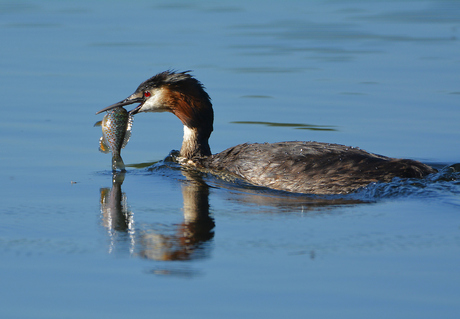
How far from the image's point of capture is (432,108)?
41.6 ft

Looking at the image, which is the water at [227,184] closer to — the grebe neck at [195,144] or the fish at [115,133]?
the fish at [115,133]

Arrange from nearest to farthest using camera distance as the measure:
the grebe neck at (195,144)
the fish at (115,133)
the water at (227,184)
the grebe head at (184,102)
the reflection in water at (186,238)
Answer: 1. the water at (227,184)
2. the reflection in water at (186,238)
3. the fish at (115,133)
4. the grebe head at (184,102)
5. the grebe neck at (195,144)

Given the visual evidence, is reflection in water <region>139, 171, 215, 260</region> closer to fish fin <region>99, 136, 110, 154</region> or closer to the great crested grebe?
the great crested grebe

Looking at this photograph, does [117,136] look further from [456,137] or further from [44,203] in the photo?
[456,137]

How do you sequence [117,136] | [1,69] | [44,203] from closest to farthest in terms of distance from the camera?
1. [44,203]
2. [117,136]
3. [1,69]

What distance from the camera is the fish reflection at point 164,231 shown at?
673 cm

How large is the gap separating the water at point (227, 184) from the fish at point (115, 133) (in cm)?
25

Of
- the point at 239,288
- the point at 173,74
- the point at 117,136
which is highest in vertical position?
the point at 173,74

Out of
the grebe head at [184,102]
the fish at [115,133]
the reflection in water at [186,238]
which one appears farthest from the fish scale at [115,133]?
the reflection in water at [186,238]

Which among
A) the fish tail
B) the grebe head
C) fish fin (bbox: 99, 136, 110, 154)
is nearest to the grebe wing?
the grebe head

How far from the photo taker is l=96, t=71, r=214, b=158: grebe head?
1067cm

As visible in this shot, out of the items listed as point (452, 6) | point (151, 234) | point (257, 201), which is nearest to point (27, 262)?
point (151, 234)

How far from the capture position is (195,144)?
10820 millimetres

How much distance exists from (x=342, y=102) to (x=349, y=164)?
4392 millimetres
